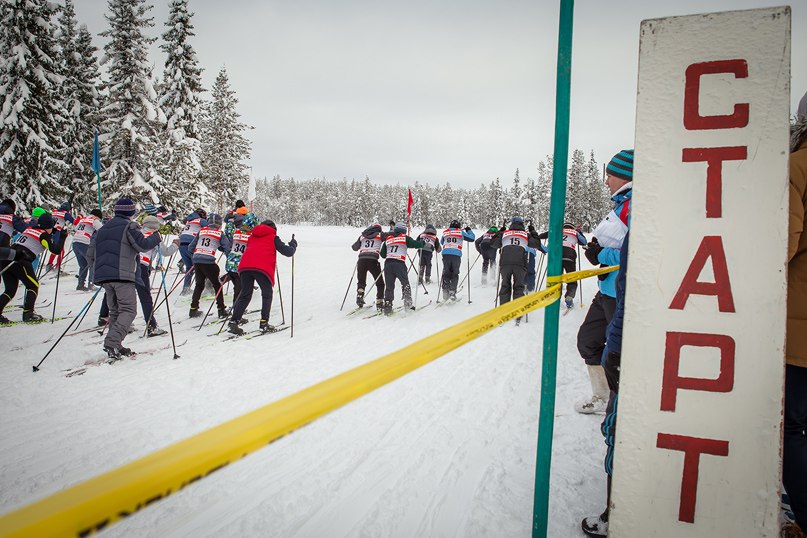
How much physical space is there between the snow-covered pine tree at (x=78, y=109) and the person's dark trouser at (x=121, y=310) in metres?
22.4

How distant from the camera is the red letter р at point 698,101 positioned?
143cm

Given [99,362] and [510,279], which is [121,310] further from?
[510,279]

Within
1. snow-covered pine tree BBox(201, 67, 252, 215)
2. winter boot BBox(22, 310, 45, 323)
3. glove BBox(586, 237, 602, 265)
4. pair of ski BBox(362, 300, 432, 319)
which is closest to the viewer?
glove BBox(586, 237, 602, 265)

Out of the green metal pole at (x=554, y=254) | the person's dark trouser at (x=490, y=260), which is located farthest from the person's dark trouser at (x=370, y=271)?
the green metal pole at (x=554, y=254)

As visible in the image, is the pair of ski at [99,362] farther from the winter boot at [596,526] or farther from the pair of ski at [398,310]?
the winter boot at [596,526]

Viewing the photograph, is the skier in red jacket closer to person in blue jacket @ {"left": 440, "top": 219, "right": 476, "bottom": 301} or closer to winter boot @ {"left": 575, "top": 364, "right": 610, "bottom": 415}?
person in blue jacket @ {"left": 440, "top": 219, "right": 476, "bottom": 301}

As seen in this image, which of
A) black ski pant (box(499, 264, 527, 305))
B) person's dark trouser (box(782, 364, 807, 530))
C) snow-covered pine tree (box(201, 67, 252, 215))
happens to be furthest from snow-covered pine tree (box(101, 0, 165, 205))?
person's dark trouser (box(782, 364, 807, 530))

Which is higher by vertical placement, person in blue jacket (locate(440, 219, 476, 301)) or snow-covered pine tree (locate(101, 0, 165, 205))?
snow-covered pine tree (locate(101, 0, 165, 205))

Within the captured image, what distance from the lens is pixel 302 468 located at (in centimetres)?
310

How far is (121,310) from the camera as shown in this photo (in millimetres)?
5887

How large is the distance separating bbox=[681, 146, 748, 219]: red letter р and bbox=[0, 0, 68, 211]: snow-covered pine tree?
81.5ft

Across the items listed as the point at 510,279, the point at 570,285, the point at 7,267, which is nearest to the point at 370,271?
the point at 510,279

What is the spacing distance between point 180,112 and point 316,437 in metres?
24.7

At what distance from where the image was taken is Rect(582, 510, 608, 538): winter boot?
230 cm
